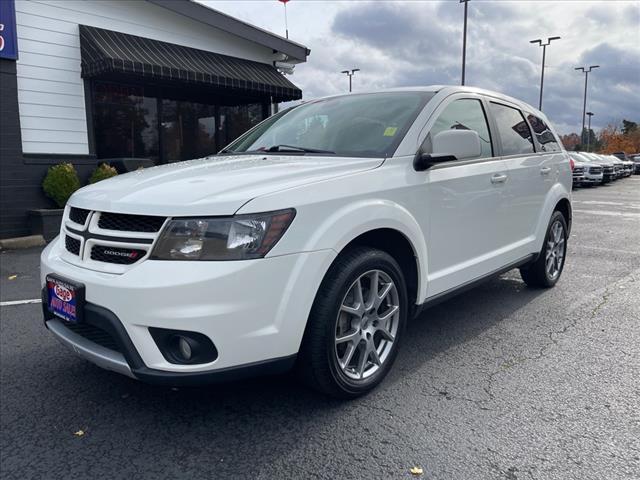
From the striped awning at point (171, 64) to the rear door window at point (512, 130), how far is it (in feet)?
23.3

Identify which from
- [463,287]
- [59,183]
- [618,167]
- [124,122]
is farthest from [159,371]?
[618,167]

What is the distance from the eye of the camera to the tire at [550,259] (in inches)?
199

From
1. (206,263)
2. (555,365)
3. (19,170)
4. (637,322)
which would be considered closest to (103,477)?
(206,263)

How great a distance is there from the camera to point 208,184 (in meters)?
2.65

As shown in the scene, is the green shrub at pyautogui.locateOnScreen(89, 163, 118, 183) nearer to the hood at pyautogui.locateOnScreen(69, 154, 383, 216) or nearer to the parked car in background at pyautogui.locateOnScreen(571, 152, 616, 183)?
the hood at pyautogui.locateOnScreen(69, 154, 383, 216)

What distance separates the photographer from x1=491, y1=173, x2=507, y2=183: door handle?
400cm

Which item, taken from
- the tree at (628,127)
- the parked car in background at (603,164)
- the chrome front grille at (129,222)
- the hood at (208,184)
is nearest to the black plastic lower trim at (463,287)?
the hood at (208,184)

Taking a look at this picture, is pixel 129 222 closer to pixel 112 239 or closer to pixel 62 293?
pixel 112 239

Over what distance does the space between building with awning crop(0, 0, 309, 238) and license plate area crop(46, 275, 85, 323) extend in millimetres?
7127

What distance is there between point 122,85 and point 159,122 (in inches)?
48.0

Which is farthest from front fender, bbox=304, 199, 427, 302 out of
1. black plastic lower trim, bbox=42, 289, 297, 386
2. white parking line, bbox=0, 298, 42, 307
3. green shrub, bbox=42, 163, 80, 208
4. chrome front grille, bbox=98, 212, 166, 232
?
green shrub, bbox=42, 163, 80, 208

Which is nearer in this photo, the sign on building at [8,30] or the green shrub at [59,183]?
the sign on building at [8,30]

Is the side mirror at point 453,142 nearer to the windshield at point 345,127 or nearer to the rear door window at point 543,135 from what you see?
the windshield at point 345,127

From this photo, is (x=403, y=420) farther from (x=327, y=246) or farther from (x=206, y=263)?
(x=206, y=263)
